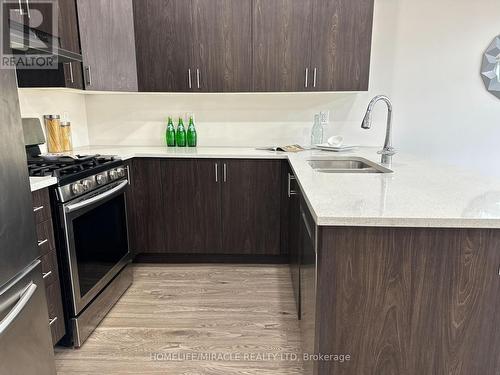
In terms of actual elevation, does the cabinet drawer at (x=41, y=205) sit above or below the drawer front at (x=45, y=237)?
above

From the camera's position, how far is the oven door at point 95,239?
1.77 meters

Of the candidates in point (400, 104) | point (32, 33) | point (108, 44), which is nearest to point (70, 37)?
point (108, 44)

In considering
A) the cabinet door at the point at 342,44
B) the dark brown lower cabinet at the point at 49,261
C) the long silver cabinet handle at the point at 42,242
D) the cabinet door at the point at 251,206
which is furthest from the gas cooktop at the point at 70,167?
the cabinet door at the point at 342,44

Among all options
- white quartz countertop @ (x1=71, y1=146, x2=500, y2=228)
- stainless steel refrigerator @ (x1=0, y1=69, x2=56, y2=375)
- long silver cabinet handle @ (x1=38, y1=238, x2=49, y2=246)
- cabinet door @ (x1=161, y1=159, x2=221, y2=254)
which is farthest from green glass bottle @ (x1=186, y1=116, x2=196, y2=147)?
stainless steel refrigerator @ (x1=0, y1=69, x2=56, y2=375)

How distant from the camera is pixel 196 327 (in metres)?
2.01

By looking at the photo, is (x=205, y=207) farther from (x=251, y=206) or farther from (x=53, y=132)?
(x=53, y=132)

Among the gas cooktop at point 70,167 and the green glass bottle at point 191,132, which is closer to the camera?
the gas cooktop at point 70,167

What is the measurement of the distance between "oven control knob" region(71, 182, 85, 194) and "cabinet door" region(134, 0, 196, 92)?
A: 1260mm

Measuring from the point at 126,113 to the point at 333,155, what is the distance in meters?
1.89

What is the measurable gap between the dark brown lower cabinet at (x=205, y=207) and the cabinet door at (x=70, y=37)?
27.7 inches

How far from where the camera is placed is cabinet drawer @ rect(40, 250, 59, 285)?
5.32ft

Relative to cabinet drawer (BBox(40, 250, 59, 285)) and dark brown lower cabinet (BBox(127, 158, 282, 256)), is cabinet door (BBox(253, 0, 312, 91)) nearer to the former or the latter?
dark brown lower cabinet (BBox(127, 158, 282, 256))

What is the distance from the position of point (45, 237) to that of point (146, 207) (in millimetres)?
1102

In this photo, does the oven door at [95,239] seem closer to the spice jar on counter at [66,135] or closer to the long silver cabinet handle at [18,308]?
the long silver cabinet handle at [18,308]
